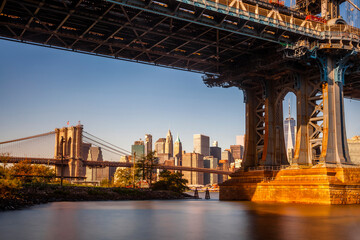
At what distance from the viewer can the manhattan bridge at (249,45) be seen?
46312 mm

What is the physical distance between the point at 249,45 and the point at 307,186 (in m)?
20.3

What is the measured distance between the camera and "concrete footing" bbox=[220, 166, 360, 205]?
160ft

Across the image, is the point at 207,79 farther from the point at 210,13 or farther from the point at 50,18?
the point at 50,18

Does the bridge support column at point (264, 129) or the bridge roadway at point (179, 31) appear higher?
the bridge roadway at point (179, 31)

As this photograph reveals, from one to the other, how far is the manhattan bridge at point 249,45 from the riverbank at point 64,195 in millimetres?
17162

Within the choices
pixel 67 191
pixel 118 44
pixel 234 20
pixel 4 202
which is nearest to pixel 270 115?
pixel 234 20

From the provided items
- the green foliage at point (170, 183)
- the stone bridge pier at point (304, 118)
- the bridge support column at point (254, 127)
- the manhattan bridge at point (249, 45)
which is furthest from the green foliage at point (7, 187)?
the green foliage at point (170, 183)

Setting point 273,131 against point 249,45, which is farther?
point 273,131

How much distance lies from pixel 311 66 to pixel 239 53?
10681 millimetres

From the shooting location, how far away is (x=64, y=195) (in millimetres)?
53562

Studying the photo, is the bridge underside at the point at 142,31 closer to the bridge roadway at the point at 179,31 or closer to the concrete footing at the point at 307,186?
the bridge roadway at the point at 179,31

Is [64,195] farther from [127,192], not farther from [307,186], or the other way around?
[307,186]

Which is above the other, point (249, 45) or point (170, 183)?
point (249, 45)

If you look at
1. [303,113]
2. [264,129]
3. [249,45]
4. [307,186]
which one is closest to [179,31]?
[249,45]
